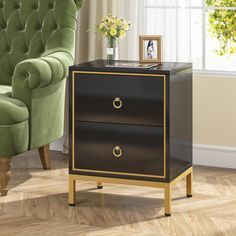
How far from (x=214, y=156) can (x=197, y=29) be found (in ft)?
3.05

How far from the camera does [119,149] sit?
13.5ft

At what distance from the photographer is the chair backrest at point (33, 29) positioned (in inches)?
195

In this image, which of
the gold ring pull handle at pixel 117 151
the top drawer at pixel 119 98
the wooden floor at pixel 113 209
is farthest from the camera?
the gold ring pull handle at pixel 117 151

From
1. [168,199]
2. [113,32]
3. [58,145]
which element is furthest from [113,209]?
[58,145]

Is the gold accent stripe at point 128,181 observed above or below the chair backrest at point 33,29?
below

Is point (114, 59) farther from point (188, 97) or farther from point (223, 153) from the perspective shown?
point (223, 153)

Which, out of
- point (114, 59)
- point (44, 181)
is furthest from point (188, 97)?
point (44, 181)

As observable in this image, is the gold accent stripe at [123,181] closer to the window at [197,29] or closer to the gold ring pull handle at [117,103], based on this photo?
the gold ring pull handle at [117,103]

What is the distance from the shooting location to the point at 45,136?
4742 mm

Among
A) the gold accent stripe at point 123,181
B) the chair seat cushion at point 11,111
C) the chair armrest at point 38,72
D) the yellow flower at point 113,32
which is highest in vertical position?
the yellow flower at point 113,32

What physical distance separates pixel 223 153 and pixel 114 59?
1211 millimetres

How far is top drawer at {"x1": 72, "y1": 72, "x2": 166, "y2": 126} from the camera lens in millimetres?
4000

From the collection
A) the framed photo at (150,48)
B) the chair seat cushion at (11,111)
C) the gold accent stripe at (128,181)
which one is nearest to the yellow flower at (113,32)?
the framed photo at (150,48)

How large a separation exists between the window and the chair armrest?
3.26 feet
